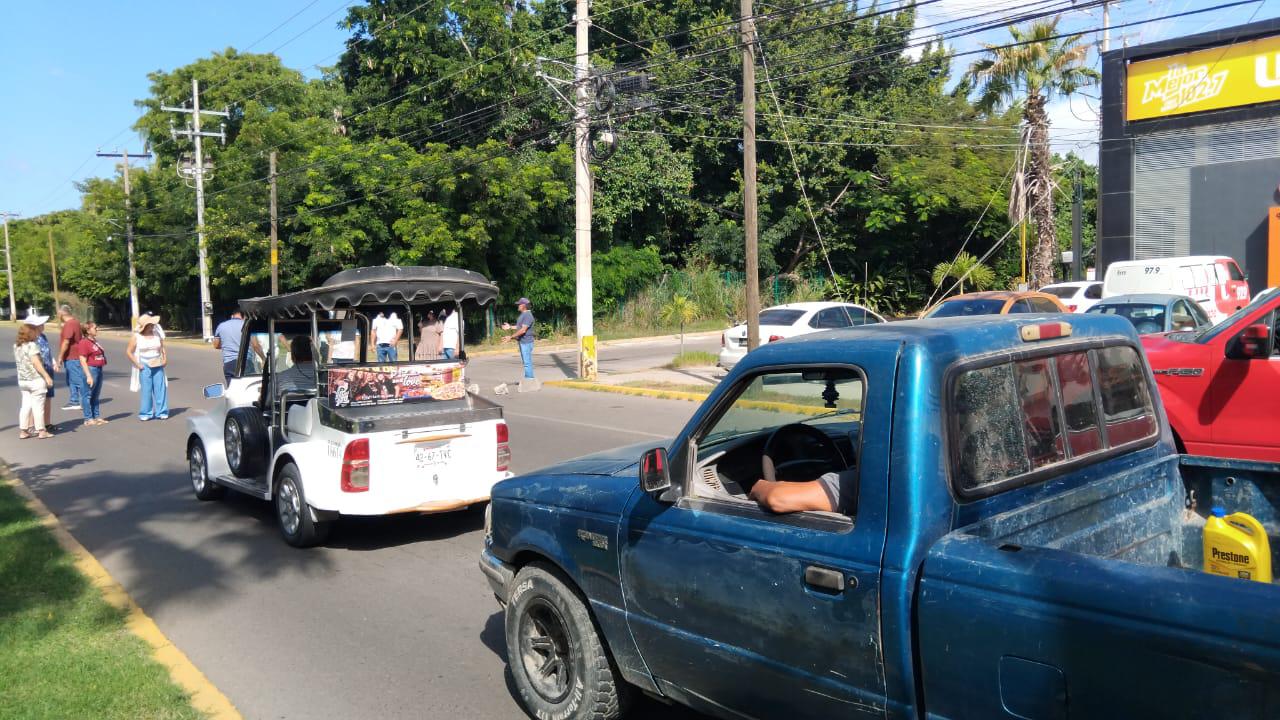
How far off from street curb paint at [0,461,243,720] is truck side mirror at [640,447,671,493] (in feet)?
8.25

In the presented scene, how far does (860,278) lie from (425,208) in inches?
843

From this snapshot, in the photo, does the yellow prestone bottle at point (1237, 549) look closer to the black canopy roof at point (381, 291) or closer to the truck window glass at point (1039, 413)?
the truck window glass at point (1039, 413)

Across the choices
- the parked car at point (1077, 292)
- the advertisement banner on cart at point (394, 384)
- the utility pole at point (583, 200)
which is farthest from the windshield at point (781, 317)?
the advertisement banner on cart at point (394, 384)

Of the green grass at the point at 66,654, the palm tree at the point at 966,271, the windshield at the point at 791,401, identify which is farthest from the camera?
the palm tree at the point at 966,271

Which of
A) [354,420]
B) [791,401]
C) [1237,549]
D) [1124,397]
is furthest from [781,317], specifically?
[1237,549]

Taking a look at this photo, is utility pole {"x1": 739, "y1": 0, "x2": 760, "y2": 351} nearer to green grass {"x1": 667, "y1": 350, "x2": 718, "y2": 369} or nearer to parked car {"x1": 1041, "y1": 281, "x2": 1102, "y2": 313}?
green grass {"x1": 667, "y1": 350, "x2": 718, "y2": 369}

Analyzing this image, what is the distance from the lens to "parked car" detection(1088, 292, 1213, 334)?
13953 mm

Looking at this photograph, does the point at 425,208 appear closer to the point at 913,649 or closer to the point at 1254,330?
the point at 1254,330

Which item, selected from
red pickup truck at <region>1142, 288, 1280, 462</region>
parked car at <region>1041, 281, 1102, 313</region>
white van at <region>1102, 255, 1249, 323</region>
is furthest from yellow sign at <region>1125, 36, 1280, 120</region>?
A: red pickup truck at <region>1142, 288, 1280, 462</region>

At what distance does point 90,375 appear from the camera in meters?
15.0

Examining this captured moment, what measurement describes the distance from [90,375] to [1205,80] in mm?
24567

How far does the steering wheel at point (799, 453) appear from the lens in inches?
157

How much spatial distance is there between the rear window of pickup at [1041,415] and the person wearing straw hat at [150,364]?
14.6 m

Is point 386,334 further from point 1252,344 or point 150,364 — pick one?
point 1252,344
